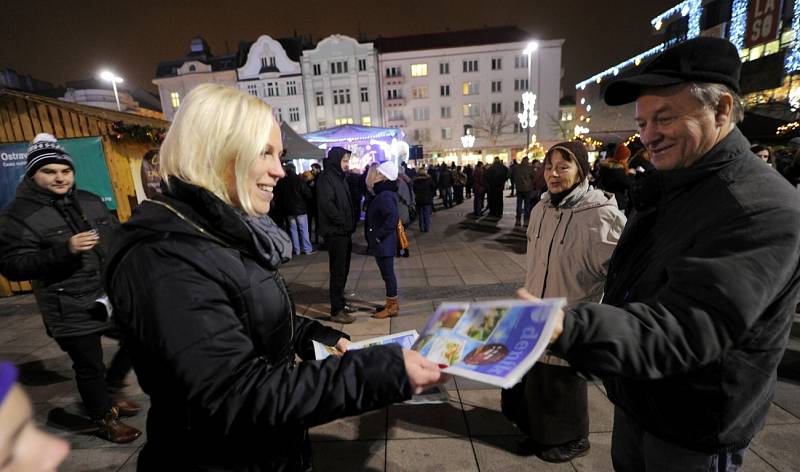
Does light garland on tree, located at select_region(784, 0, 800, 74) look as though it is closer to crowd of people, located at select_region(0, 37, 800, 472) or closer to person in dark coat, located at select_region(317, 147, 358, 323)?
person in dark coat, located at select_region(317, 147, 358, 323)

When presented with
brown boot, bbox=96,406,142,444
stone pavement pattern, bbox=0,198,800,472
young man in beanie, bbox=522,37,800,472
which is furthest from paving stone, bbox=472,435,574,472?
brown boot, bbox=96,406,142,444

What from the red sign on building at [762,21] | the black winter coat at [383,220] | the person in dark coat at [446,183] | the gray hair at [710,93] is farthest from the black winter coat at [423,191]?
the red sign on building at [762,21]

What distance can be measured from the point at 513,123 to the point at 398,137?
32202 millimetres

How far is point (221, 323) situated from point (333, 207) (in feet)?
14.4

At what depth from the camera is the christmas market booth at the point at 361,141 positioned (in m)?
14.4

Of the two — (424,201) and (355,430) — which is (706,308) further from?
(424,201)

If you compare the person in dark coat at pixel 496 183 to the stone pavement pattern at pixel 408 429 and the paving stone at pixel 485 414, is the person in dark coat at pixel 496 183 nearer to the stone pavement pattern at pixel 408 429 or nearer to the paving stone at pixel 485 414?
the stone pavement pattern at pixel 408 429

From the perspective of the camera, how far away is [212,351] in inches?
39.8

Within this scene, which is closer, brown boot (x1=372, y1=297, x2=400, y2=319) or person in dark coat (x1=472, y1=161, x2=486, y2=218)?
brown boot (x1=372, y1=297, x2=400, y2=319)

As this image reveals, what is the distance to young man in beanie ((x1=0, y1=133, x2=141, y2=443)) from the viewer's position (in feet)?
8.73

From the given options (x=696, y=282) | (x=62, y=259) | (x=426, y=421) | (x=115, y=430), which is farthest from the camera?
(x=426, y=421)

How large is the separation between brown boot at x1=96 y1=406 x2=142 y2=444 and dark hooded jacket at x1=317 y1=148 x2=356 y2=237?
309 centimetres

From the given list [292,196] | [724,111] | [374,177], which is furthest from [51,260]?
[292,196]

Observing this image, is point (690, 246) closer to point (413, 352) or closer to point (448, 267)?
point (413, 352)
